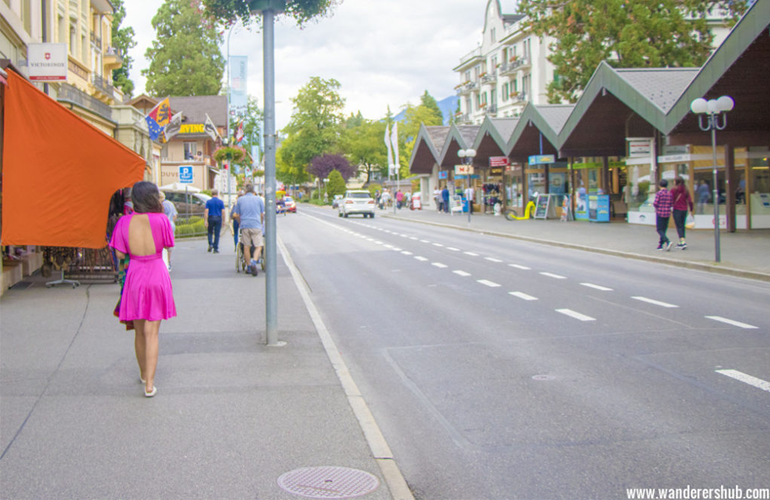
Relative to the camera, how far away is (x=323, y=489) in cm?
410

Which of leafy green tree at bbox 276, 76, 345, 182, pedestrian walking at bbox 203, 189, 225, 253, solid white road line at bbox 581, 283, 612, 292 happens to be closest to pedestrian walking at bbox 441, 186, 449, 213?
pedestrian walking at bbox 203, 189, 225, 253

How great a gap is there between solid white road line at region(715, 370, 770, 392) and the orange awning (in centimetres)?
916

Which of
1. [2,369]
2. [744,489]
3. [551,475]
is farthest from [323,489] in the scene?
[2,369]

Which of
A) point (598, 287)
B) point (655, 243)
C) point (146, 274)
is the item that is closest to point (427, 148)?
point (655, 243)

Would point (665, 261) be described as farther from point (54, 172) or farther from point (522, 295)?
point (54, 172)

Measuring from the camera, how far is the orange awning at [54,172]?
35.9 ft

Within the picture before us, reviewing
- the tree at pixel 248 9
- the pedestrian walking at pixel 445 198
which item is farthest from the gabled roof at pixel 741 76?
the pedestrian walking at pixel 445 198

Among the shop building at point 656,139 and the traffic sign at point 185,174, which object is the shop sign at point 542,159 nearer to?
the shop building at point 656,139

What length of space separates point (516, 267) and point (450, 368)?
31.3 feet

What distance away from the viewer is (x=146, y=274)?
6051 mm

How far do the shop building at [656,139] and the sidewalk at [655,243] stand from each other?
54.8 inches

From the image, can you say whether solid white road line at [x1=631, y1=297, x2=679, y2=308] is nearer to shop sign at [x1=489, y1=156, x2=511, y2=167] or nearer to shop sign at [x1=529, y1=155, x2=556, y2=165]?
shop sign at [x1=529, y1=155, x2=556, y2=165]

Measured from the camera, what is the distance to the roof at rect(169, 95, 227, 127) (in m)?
72.2

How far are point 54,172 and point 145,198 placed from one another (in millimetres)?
6132
